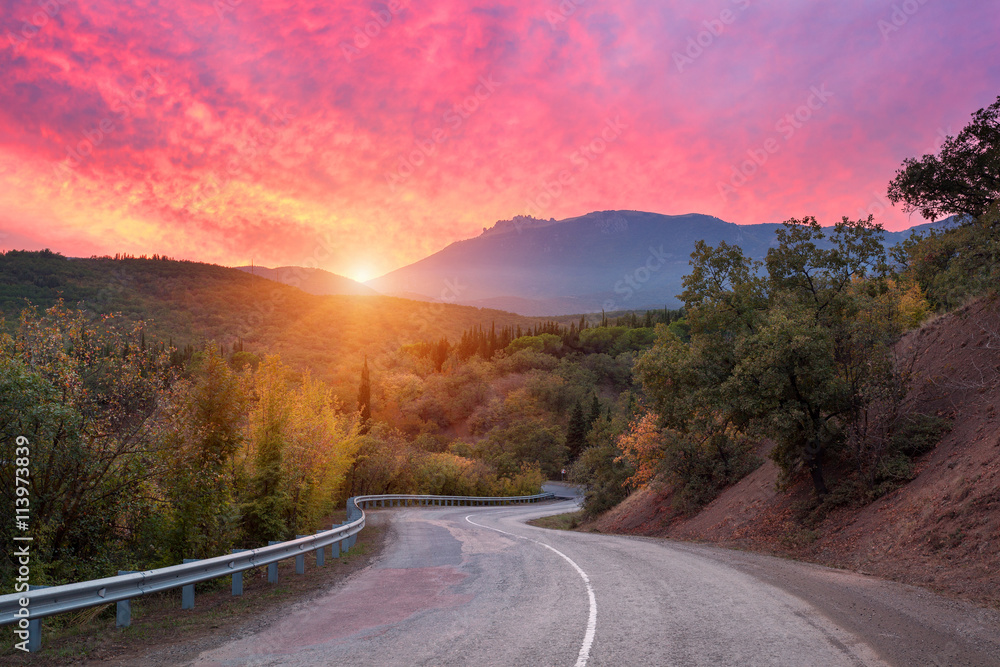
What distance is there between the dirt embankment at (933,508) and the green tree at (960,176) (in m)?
9.15

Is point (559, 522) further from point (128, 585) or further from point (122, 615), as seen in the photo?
point (128, 585)

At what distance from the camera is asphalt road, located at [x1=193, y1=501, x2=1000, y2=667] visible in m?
7.12

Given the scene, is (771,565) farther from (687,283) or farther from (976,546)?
(687,283)

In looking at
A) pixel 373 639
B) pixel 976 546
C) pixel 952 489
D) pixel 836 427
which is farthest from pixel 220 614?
pixel 836 427

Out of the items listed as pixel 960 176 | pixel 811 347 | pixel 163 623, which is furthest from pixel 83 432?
pixel 960 176

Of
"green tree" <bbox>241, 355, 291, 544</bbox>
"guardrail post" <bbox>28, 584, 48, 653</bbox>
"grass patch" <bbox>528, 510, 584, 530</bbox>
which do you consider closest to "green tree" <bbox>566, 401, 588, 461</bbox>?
"grass patch" <bbox>528, 510, 584, 530</bbox>

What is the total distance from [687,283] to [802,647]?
19.2m

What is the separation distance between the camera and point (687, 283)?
25.3 meters

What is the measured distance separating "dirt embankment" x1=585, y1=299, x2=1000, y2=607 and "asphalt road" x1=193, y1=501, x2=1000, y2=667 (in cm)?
171

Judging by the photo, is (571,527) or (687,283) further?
(571,527)

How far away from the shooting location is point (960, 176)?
97.3ft

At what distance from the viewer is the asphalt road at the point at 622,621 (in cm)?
712

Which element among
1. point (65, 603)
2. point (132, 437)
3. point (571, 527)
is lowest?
point (571, 527)

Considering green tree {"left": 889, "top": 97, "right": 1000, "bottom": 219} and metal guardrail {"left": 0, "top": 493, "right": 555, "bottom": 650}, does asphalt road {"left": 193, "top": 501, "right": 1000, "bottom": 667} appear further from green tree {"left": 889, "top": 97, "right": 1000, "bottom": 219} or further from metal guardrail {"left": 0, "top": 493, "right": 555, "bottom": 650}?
green tree {"left": 889, "top": 97, "right": 1000, "bottom": 219}
